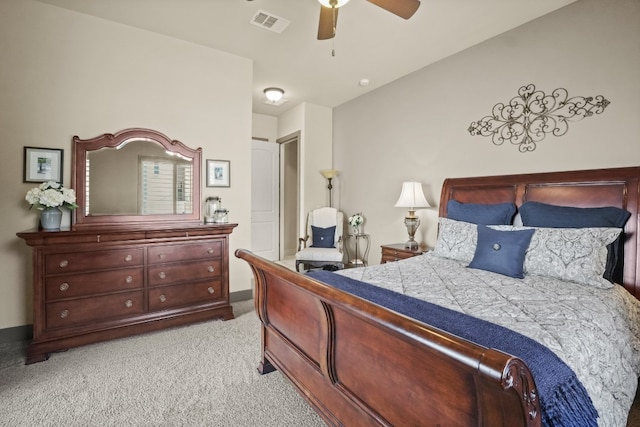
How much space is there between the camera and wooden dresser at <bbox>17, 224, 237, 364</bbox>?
7.80 feet

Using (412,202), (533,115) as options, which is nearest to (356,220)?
(412,202)

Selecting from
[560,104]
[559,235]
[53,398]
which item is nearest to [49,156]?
[53,398]

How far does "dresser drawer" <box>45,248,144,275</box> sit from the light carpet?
2.18 feet

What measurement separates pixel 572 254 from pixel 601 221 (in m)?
0.43

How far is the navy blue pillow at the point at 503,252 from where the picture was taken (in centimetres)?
211

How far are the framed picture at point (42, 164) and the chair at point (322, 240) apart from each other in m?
2.83

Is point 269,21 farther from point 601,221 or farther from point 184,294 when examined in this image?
point 601,221

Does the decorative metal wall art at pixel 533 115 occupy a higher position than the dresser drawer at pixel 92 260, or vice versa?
the decorative metal wall art at pixel 533 115

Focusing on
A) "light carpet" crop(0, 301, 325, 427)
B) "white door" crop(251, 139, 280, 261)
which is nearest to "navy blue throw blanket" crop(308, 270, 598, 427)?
"light carpet" crop(0, 301, 325, 427)

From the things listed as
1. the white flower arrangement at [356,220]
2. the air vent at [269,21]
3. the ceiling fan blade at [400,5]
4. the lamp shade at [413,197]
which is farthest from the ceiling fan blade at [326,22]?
the white flower arrangement at [356,220]

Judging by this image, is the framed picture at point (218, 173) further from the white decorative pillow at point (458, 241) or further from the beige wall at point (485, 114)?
the white decorative pillow at point (458, 241)

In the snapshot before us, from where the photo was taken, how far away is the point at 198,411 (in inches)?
70.3

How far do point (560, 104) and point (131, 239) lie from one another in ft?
12.9

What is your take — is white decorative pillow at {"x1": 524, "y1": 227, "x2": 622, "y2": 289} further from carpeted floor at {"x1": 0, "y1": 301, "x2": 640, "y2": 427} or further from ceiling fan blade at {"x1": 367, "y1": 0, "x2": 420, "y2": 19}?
ceiling fan blade at {"x1": 367, "y1": 0, "x2": 420, "y2": 19}
